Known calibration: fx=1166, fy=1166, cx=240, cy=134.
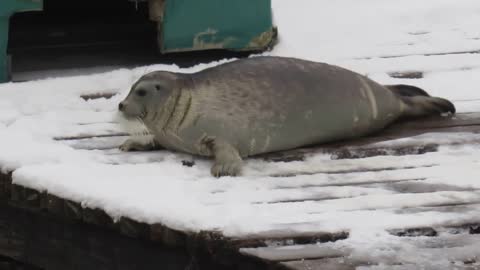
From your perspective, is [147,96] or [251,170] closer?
[251,170]

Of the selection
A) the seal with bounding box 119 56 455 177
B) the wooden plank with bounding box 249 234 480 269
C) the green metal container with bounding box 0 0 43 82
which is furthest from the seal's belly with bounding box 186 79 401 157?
the green metal container with bounding box 0 0 43 82

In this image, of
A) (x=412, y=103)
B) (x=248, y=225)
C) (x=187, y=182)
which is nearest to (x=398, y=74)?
(x=412, y=103)

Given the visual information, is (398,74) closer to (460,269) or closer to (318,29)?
(318,29)

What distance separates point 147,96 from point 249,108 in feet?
0.99

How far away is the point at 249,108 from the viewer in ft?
11.3

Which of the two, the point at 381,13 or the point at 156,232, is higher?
the point at 381,13

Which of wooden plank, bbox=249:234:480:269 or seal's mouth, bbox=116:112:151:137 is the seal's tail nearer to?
seal's mouth, bbox=116:112:151:137

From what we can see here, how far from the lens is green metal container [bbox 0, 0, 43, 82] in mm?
4348

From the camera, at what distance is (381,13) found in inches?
212

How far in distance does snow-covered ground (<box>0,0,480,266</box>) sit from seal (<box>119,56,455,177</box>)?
0.08 meters

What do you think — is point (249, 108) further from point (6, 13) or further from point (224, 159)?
point (6, 13)

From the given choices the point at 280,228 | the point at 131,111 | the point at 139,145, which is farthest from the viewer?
the point at 139,145

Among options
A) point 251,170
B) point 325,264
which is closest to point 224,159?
point 251,170

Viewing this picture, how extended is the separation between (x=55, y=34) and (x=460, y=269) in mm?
3041
